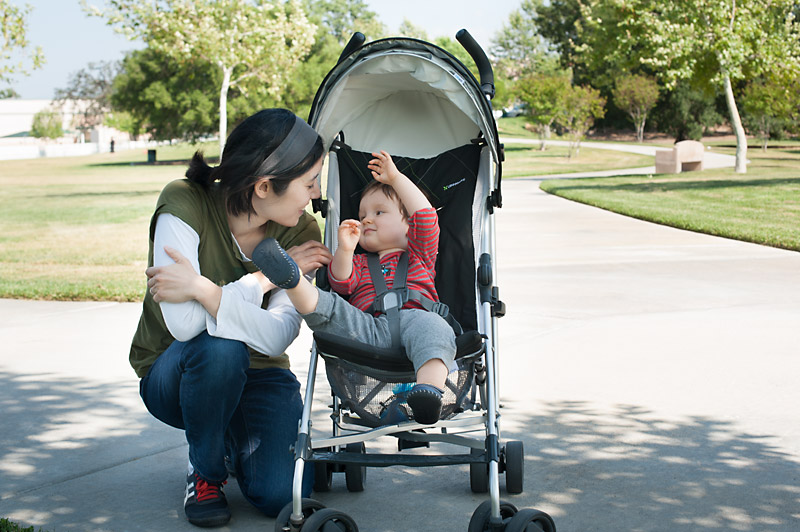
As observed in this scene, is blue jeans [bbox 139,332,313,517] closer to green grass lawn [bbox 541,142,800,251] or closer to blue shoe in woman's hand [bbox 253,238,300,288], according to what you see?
blue shoe in woman's hand [bbox 253,238,300,288]

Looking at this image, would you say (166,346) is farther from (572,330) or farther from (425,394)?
(572,330)

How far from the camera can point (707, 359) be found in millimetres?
5188

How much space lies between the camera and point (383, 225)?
11.0 feet

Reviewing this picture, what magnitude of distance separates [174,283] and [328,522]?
2.97 ft

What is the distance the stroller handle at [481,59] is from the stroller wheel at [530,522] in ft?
5.91

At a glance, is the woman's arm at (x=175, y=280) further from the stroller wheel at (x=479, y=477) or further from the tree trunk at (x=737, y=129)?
the tree trunk at (x=737, y=129)

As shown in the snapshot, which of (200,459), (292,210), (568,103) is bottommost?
(200,459)

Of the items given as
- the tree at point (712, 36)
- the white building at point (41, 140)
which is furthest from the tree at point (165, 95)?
the tree at point (712, 36)

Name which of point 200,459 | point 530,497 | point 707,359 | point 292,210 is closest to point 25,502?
point 200,459

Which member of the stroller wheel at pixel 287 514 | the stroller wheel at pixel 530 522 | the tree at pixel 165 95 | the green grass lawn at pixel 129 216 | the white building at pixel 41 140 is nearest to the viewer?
the stroller wheel at pixel 530 522

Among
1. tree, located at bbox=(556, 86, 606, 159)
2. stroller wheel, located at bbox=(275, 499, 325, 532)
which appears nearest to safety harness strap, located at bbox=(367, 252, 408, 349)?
stroller wheel, located at bbox=(275, 499, 325, 532)

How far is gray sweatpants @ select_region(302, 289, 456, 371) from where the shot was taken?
9.19ft

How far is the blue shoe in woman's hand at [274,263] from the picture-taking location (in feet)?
8.75

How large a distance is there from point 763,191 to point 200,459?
16.0m
